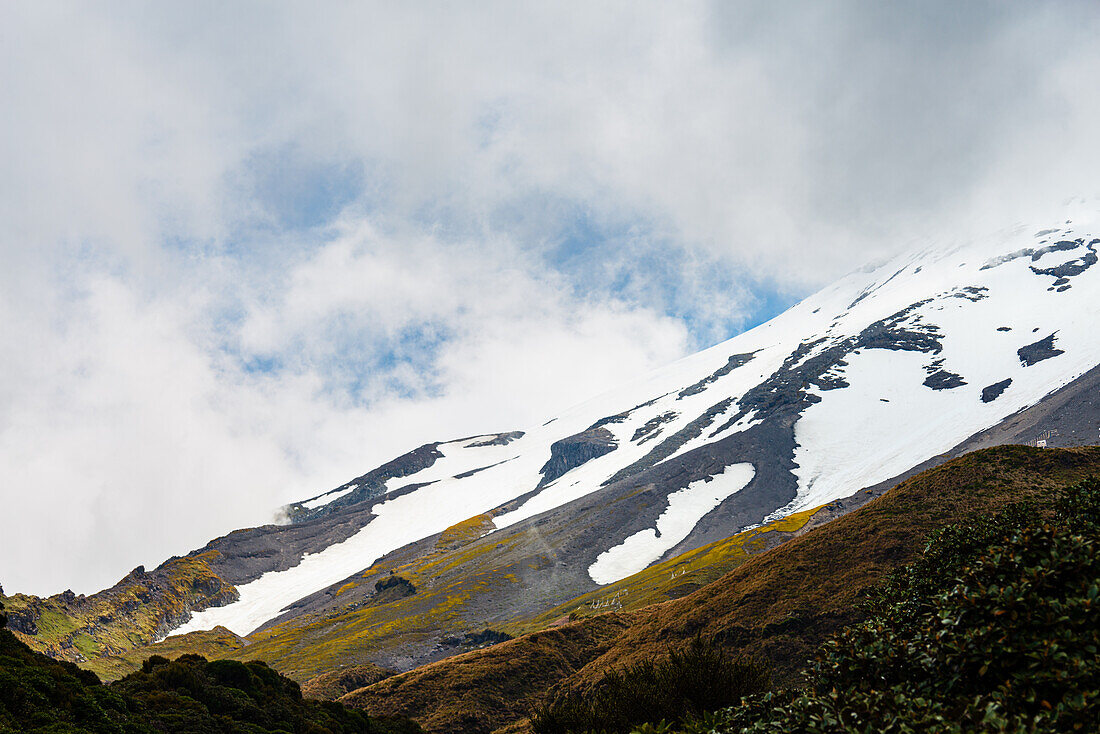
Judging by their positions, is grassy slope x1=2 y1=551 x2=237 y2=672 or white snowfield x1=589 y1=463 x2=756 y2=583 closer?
grassy slope x1=2 y1=551 x2=237 y2=672

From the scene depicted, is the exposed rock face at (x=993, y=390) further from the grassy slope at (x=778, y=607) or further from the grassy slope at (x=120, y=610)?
the grassy slope at (x=120, y=610)

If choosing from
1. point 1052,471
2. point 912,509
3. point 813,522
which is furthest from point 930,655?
point 813,522

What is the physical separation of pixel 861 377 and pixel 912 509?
155 m

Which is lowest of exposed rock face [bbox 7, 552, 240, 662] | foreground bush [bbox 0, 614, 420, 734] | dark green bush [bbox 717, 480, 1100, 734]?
dark green bush [bbox 717, 480, 1100, 734]

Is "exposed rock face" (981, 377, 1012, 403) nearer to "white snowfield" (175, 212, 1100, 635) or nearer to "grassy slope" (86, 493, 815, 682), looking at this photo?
"white snowfield" (175, 212, 1100, 635)

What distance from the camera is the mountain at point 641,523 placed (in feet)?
297

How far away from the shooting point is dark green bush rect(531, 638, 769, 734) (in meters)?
15.8

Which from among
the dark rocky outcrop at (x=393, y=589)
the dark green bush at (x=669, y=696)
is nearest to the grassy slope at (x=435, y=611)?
the dark rocky outcrop at (x=393, y=589)

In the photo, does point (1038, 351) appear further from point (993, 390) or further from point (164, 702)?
point (164, 702)

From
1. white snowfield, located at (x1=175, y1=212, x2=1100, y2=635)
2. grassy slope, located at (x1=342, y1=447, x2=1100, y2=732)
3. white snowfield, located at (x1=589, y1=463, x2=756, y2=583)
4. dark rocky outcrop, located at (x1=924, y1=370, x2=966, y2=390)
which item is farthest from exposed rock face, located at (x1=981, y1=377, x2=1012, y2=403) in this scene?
grassy slope, located at (x1=342, y1=447, x2=1100, y2=732)

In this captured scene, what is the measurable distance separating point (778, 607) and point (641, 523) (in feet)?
Answer: 307

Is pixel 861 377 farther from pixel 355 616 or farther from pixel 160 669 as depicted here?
pixel 160 669

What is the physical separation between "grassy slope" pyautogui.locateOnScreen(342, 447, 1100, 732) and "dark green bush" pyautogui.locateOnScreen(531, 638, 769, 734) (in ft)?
26.0

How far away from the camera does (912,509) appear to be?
2806 centimetres
